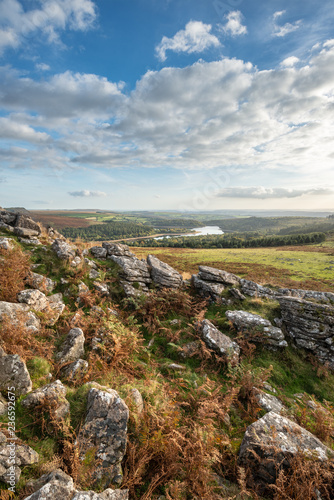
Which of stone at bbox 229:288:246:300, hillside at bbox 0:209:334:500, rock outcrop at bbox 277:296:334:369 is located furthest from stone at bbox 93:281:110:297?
rock outcrop at bbox 277:296:334:369

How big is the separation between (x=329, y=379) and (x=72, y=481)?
1129 centimetres

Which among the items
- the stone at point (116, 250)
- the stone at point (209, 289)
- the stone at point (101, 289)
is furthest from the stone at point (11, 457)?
the stone at point (116, 250)

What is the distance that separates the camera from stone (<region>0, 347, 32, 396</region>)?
4922mm

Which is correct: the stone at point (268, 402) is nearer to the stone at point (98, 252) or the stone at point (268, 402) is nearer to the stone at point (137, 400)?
the stone at point (137, 400)

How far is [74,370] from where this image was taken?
6.14 metres

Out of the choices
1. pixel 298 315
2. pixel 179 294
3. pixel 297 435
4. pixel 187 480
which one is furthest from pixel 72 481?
pixel 298 315

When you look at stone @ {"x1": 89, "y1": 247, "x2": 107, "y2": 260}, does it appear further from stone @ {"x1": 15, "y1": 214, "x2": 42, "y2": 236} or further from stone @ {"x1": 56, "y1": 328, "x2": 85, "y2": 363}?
stone @ {"x1": 56, "y1": 328, "x2": 85, "y2": 363}

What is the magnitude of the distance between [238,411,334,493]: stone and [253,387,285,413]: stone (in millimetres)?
1313

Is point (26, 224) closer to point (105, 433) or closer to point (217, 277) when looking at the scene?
point (217, 277)

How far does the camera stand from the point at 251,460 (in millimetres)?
5102

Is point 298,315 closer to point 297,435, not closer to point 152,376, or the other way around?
point 297,435

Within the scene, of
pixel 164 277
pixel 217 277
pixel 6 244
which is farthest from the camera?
pixel 217 277

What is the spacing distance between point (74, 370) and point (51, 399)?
125 centimetres

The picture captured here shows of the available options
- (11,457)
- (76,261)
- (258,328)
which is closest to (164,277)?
(76,261)
